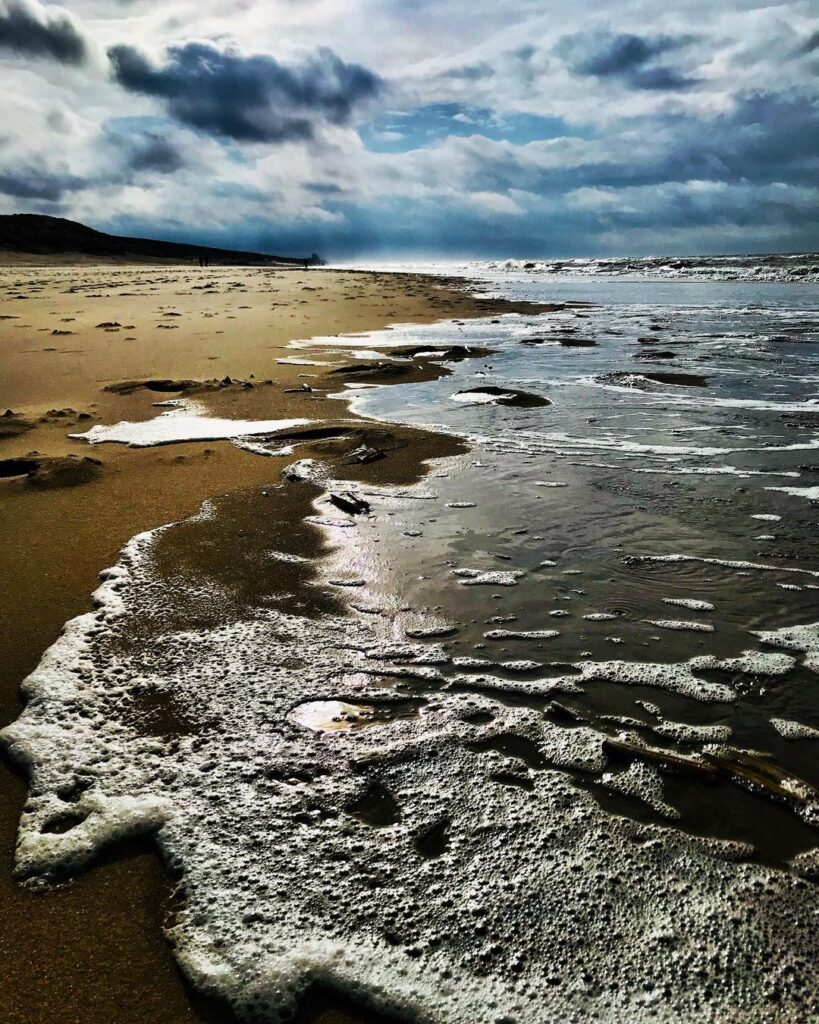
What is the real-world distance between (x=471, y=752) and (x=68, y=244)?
79.0m

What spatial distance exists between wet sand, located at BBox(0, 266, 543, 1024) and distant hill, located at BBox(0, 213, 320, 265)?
52542 millimetres

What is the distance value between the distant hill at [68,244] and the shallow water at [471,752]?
61313 mm

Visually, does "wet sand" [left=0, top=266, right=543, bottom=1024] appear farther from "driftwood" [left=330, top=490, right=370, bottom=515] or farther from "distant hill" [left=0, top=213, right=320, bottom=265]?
"distant hill" [left=0, top=213, right=320, bottom=265]

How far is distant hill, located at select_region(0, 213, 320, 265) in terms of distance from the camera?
6000 centimetres

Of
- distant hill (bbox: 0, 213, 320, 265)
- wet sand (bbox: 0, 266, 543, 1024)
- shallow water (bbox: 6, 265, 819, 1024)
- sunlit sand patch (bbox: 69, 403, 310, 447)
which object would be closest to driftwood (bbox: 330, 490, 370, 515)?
shallow water (bbox: 6, 265, 819, 1024)

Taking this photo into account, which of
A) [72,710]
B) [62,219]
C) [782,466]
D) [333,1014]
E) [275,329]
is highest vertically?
[62,219]

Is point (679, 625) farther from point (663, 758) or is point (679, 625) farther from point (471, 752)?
point (471, 752)

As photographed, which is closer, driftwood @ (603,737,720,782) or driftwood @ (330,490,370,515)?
driftwood @ (603,737,720,782)

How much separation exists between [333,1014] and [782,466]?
4.85 m

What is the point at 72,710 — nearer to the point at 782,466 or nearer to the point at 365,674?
the point at 365,674

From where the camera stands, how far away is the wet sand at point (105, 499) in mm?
1411

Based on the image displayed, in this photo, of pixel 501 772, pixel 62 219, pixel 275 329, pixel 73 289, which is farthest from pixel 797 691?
pixel 62 219

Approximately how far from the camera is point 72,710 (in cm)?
219

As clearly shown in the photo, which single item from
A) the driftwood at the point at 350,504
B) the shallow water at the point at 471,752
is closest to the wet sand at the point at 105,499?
the shallow water at the point at 471,752
